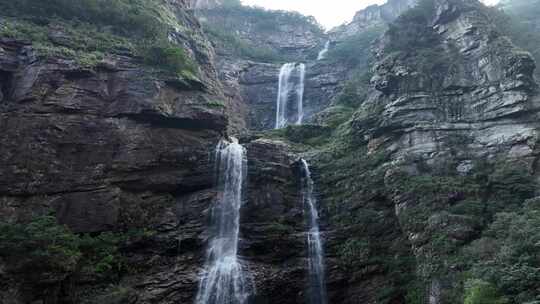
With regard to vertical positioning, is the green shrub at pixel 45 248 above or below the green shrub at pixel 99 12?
below

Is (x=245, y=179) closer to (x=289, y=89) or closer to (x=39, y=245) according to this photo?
(x=39, y=245)

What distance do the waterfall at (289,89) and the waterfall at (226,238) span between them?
1289 cm

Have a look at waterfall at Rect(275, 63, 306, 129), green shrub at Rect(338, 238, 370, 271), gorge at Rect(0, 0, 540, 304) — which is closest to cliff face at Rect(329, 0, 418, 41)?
waterfall at Rect(275, 63, 306, 129)

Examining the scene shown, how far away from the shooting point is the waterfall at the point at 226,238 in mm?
15891

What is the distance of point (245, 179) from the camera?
1980cm

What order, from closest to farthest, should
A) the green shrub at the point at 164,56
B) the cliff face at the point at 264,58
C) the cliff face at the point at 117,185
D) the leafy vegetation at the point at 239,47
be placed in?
the cliff face at the point at 117,185, the green shrub at the point at 164,56, the cliff face at the point at 264,58, the leafy vegetation at the point at 239,47

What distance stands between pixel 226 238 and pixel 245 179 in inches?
125

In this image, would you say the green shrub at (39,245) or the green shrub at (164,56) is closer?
the green shrub at (39,245)

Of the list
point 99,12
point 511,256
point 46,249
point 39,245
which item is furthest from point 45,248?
point 99,12

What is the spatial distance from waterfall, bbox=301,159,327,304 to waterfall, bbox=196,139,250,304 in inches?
99.2

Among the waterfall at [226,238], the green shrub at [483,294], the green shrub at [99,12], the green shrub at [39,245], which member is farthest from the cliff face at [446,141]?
the green shrub at [99,12]

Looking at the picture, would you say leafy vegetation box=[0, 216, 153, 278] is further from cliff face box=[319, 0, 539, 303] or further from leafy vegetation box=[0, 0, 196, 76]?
cliff face box=[319, 0, 539, 303]

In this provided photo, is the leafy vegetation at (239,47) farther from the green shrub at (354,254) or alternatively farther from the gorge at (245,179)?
the green shrub at (354,254)

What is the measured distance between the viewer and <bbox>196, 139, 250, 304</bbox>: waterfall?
15.9m
